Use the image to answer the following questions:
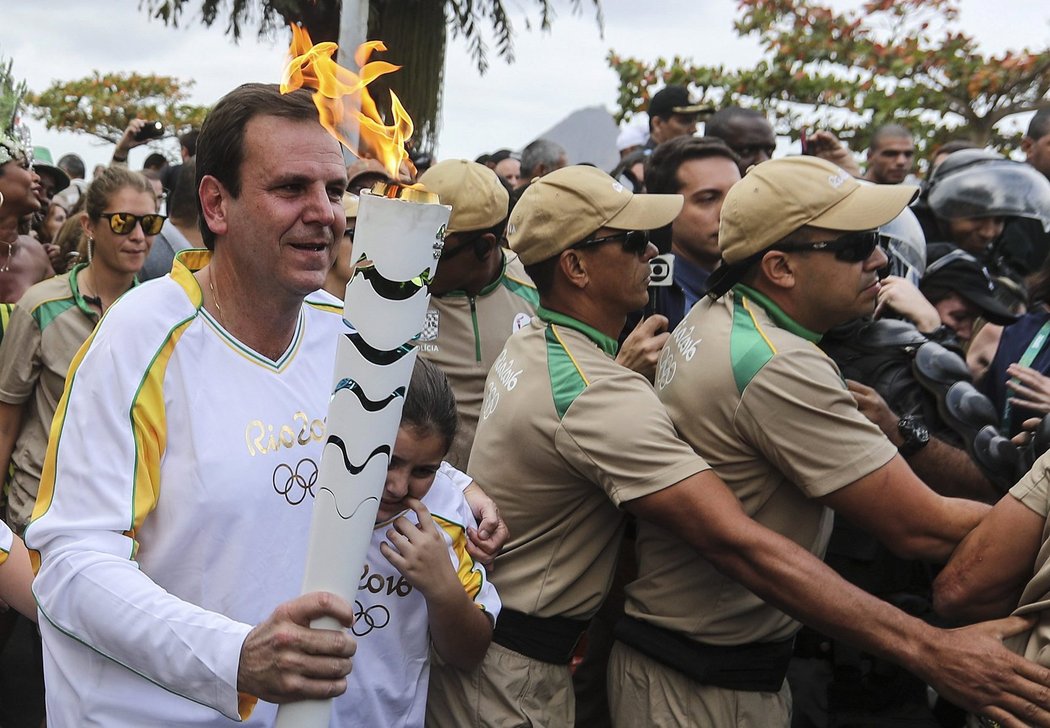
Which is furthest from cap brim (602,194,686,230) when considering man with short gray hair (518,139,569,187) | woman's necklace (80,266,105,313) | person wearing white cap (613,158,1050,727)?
man with short gray hair (518,139,569,187)

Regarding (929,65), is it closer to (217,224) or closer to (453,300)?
(453,300)

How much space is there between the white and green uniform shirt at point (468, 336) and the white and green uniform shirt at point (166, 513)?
227 cm

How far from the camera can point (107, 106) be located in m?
30.0

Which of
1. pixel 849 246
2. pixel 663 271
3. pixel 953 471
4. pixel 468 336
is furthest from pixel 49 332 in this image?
pixel 953 471

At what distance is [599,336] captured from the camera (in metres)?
3.42

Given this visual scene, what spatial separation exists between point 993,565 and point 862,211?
40.0 inches

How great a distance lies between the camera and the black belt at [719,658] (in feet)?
10.5

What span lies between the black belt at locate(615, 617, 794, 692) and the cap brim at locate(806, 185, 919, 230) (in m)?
1.19

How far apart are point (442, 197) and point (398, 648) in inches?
90.6

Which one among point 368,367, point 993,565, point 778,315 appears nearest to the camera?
point 368,367

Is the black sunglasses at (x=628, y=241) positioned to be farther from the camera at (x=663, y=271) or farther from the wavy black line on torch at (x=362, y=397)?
the wavy black line on torch at (x=362, y=397)

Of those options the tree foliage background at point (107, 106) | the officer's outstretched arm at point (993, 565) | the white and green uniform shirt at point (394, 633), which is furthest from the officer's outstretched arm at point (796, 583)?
the tree foliage background at point (107, 106)

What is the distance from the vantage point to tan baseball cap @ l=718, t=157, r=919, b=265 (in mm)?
3256

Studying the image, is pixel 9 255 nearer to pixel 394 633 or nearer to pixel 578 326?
pixel 578 326
